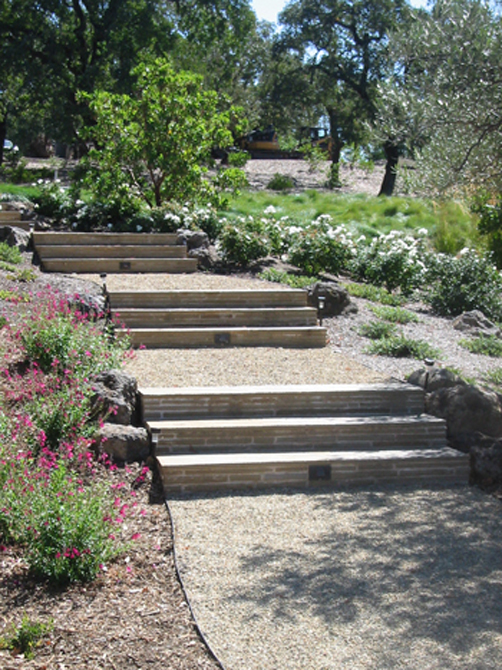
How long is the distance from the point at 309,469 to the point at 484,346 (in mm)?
4728

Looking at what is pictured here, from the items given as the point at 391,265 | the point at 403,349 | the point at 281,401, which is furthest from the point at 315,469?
the point at 391,265

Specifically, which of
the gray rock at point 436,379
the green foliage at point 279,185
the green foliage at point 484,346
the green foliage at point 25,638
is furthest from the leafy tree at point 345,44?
the green foliage at point 25,638

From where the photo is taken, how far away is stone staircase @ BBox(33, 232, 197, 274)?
1194cm

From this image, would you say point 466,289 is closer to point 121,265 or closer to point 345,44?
point 121,265

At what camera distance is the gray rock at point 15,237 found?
1240 cm

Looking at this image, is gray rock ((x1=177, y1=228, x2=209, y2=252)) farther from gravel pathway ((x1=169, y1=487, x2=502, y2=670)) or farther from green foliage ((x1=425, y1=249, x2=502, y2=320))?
gravel pathway ((x1=169, y1=487, x2=502, y2=670))

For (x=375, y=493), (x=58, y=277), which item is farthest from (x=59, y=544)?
(x=58, y=277)

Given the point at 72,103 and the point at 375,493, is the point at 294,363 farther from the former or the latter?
the point at 72,103

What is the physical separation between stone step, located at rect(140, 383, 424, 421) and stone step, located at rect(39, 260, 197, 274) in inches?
205

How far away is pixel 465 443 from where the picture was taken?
276 inches

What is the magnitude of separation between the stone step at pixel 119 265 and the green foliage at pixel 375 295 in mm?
2589

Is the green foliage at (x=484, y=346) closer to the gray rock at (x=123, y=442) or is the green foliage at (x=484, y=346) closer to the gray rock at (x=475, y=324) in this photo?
the gray rock at (x=475, y=324)

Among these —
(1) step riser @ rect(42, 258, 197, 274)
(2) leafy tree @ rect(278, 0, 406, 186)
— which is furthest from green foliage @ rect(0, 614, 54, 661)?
(2) leafy tree @ rect(278, 0, 406, 186)

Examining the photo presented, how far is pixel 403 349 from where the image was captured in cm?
939
